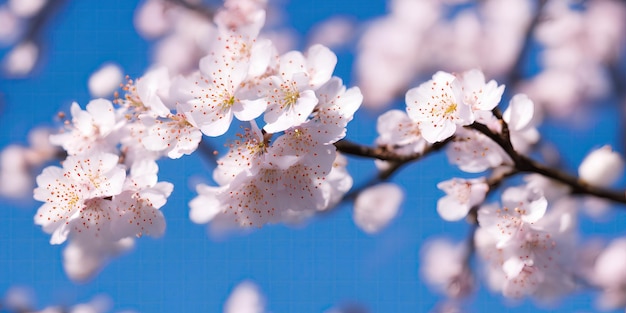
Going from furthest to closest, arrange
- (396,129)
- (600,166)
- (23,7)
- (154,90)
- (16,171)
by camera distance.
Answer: (23,7), (16,171), (600,166), (396,129), (154,90)

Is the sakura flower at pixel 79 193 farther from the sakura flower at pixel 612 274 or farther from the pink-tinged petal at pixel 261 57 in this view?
the sakura flower at pixel 612 274

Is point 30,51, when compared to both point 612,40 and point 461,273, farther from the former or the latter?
point 612,40

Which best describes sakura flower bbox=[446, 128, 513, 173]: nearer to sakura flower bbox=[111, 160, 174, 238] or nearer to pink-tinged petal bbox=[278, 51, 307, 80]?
pink-tinged petal bbox=[278, 51, 307, 80]

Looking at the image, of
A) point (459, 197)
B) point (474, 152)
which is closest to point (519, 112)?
point (474, 152)

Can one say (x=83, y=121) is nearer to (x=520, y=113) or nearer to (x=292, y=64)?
(x=292, y=64)

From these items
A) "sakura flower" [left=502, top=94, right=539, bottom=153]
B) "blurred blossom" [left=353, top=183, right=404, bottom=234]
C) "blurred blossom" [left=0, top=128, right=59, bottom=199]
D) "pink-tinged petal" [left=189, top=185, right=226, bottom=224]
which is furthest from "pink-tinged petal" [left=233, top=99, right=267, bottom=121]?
"blurred blossom" [left=0, top=128, right=59, bottom=199]

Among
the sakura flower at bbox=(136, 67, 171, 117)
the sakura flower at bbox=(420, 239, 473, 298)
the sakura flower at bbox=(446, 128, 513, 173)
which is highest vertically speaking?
the sakura flower at bbox=(136, 67, 171, 117)

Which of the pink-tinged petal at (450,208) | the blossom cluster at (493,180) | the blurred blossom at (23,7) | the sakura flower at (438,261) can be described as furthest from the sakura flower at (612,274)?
the blurred blossom at (23,7)
